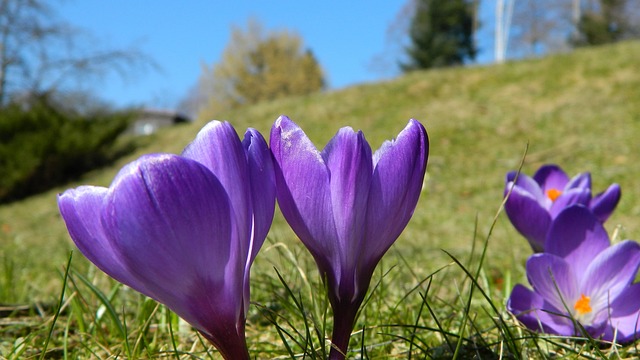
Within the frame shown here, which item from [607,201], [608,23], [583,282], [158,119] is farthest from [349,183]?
[158,119]

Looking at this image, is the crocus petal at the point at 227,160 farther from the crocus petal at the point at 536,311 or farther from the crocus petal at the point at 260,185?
the crocus petal at the point at 536,311

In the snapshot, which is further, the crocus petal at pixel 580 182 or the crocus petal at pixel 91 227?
the crocus petal at pixel 580 182

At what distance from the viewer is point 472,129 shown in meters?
9.22

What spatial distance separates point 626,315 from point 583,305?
60 millimetres

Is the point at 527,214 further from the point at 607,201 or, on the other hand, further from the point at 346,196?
the point at 346,196

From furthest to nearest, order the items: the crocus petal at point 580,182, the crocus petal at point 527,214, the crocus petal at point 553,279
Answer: the crocus petal at point 580,182, the crocus petal at point 527,214, the crocus petal at point 553,279

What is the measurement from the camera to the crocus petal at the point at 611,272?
85cm

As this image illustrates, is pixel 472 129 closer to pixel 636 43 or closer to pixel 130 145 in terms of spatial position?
pixel 636 43

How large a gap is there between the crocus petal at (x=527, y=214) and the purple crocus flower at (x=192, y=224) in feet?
1.94

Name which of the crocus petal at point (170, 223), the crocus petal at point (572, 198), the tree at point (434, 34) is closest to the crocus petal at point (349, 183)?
the crocus petal at point (170, 223)

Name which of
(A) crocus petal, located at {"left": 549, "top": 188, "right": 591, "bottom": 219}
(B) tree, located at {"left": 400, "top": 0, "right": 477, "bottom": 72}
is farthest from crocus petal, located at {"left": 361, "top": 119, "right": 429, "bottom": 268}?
(B) tree, located at {"left": 400, "top": 0, "right": 477, "bottom": 72}

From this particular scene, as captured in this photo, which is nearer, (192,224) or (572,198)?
(192,224)

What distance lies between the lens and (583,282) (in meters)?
0.89

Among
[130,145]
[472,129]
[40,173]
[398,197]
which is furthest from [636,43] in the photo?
[398,197]
